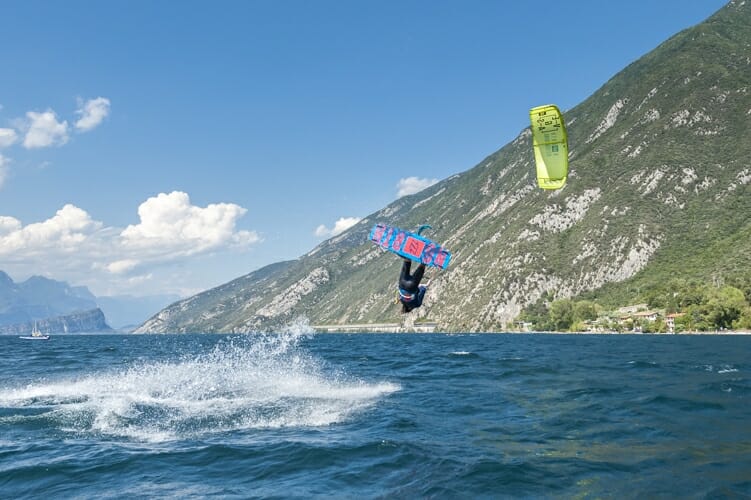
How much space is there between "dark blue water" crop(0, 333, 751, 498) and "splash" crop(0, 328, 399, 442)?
151 mm

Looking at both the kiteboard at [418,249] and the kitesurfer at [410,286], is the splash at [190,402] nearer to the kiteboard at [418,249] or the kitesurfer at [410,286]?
the kitesurfer at [410,286]

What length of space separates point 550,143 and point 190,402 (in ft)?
70.9

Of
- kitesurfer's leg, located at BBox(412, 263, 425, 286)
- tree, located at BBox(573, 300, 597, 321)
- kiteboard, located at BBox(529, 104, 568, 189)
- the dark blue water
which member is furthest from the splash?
tree, located at BBox(573, 300, 597, 321)

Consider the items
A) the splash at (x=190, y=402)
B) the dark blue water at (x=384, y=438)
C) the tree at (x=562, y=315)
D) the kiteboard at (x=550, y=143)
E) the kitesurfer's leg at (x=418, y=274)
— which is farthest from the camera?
the tree at (x=562, y=315)

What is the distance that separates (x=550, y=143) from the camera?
2512 cm

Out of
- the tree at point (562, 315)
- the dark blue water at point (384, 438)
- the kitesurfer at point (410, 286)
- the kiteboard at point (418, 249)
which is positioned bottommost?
the tree at point (562, 315)

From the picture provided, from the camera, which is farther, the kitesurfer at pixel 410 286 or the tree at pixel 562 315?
the tree at pixel 562 315

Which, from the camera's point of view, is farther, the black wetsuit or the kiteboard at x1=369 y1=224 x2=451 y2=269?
the kiteboard at x1=369 y1=224 x2=451 y2=269

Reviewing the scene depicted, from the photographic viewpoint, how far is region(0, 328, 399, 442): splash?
2095 cm

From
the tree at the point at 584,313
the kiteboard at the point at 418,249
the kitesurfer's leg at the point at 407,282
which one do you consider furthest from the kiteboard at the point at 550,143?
the tree at the point at 584,313

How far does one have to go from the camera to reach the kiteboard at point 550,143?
2458cm

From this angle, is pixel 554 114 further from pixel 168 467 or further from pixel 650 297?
pixel 650 297

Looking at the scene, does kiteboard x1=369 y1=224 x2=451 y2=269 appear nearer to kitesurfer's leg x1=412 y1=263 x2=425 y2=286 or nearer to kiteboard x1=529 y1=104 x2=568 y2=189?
kitesurfer's leg x1=412 y1=263 x2=425 y2=286

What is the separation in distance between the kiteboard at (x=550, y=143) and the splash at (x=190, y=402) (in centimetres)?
1389
